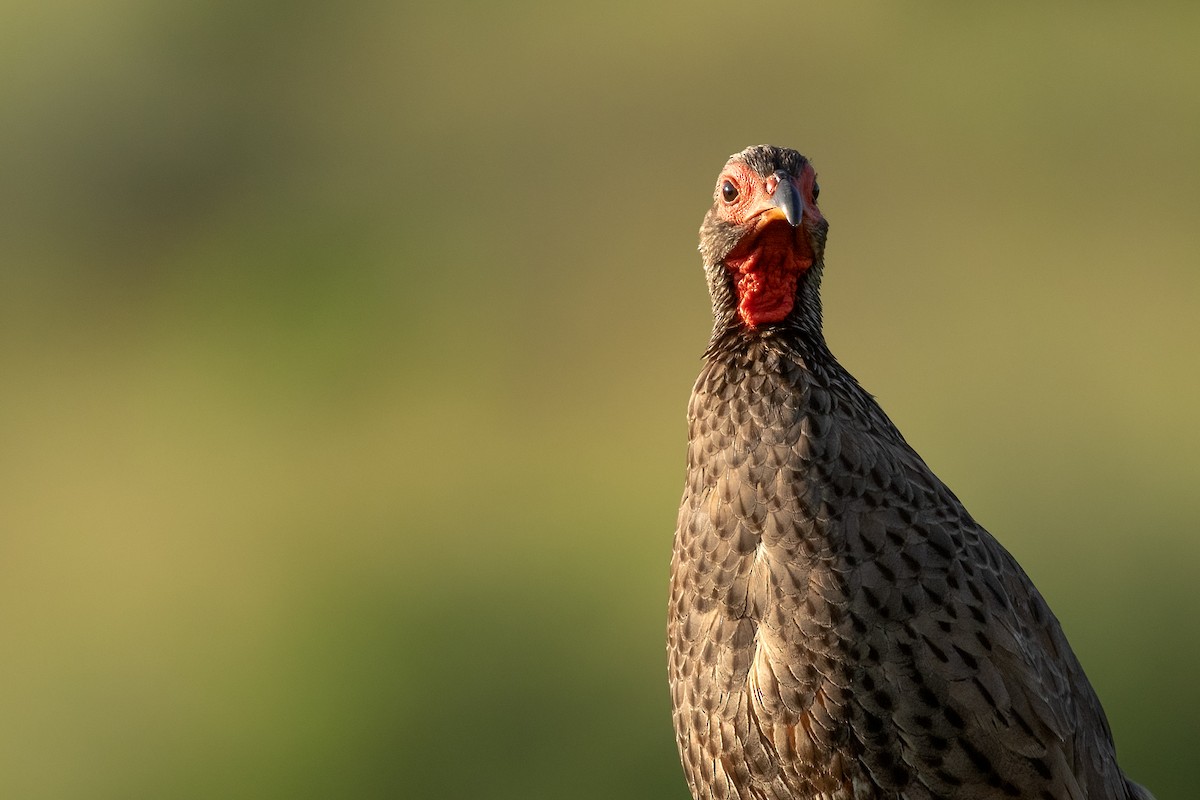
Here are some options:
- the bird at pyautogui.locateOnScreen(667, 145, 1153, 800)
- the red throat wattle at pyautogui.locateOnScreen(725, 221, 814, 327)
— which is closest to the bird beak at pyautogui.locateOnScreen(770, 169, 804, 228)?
the bird at pyautogui.locateOnScreen(667, 145, 1153, 800)

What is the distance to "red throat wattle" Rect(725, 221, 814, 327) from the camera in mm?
4906

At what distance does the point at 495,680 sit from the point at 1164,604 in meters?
4.99

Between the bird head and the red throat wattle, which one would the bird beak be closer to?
the bird head

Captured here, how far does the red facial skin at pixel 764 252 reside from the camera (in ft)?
16.0

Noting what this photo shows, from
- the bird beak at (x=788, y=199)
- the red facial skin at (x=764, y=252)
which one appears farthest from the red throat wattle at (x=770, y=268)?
the bird beak at (x=788, y=199)

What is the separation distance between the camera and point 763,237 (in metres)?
4.89

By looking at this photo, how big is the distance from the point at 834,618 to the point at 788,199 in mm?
1301

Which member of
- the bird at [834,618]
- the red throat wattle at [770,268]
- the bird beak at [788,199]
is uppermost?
the bird beak at [788,199]

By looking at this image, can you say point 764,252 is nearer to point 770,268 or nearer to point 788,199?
point 770,268

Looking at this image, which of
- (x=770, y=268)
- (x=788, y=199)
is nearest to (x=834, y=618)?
(x=770, y=268)

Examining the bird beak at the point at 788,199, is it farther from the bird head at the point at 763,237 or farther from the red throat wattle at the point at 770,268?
the red throat wattle at the point at 770,268

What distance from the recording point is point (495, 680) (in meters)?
11.5

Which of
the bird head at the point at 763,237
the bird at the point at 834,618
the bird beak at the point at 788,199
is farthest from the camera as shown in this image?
the bird head at the point at 763,237

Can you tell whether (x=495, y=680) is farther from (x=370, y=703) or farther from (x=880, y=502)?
(x=880, y=502)
